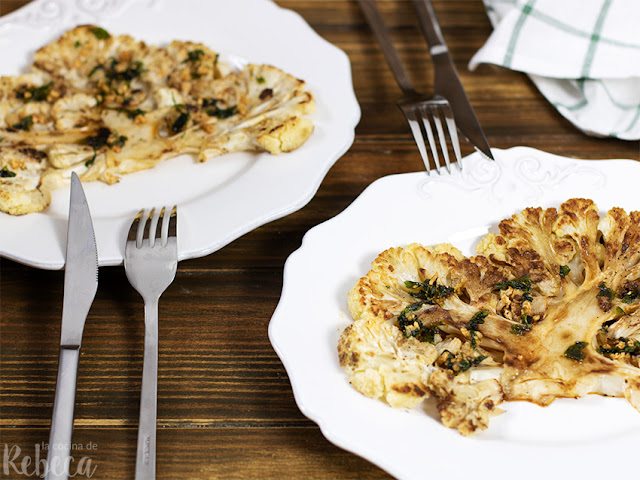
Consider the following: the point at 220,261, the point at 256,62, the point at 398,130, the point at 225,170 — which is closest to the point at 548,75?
the point at 398,130

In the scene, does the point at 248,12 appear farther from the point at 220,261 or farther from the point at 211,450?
the point at 211,450

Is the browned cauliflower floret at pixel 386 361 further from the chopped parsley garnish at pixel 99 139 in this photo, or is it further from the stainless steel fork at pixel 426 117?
the chopped parsley garnish at pixel 99 139

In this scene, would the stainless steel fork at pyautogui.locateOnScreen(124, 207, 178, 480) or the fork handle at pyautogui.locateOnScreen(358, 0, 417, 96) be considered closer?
the stainless steel fork at pyautogui.locateOnScreen(124, 207, 178, 480)

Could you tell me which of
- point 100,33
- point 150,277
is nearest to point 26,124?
point 100,33

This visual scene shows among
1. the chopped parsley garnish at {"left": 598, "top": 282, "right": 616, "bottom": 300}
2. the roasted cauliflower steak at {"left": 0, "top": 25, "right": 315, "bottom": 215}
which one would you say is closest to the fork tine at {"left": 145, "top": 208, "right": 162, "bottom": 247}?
→ the roasted cauliflower steak at {"left": 0, "top": 25, "right": 315, "bottom": 215}

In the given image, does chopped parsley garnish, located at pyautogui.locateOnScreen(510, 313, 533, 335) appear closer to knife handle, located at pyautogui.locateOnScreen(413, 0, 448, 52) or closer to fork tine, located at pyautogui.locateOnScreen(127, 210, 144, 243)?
fork tine, located at pyautogui.locateOnScreen(127, 210, 144, 243)

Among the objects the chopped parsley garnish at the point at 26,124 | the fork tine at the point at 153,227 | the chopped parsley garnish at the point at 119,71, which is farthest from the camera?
the chopped parsley garnish at the point at 119,71

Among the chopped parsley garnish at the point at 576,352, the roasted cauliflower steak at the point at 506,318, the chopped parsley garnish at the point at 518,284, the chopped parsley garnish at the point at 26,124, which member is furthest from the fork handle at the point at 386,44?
the chopped parsley garnish at the point at 26,124
